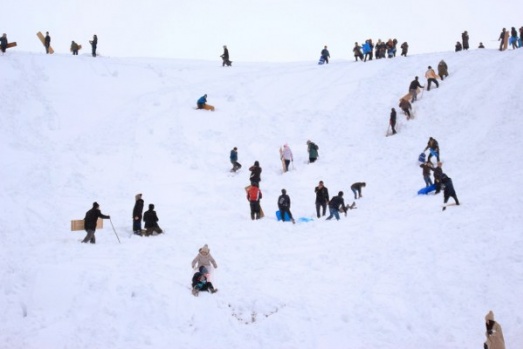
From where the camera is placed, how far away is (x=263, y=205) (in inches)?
769

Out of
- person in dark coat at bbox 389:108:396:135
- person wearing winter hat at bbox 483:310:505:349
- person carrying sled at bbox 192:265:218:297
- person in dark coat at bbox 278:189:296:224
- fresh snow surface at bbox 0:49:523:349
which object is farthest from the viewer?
person in dark coat at bbox 389:108:396:135

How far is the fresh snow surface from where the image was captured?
9742mm

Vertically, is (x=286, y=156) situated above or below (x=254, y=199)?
above

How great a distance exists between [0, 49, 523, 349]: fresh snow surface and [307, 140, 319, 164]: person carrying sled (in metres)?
0.55

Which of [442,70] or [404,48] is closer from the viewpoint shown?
[442,70]

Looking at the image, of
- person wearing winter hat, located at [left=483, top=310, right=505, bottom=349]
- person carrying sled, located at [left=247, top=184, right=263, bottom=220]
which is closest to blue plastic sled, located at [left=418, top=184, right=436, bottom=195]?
person carrying sled, located at [left=247, top=184, right=263, bottom=220]

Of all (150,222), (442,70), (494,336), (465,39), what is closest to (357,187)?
(150,222)

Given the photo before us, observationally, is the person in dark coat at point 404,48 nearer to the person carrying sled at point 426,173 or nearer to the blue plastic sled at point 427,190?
the person carrying sled at point 426,173

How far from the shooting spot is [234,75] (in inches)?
1362

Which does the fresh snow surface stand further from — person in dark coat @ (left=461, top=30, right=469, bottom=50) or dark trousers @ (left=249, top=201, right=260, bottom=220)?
person in dark coat @ (left=461, top=30, right=469, bottom=50)

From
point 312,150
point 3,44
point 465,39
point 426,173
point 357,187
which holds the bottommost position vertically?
point 357,187

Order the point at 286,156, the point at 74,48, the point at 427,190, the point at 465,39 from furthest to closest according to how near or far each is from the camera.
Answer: the point at 74,48 < the point at 465,39 < the point at 286,156 < the point at 427,190

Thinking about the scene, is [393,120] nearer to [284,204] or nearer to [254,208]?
[284,204]

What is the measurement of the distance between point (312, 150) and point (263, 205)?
5.04m
